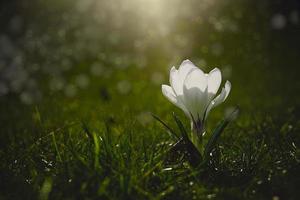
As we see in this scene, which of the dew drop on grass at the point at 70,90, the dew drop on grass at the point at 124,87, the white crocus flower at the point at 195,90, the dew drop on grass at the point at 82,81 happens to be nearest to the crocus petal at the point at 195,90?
the white crocus flower at the point at 195,90

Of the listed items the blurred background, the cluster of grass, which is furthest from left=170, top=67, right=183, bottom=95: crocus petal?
the blurred background

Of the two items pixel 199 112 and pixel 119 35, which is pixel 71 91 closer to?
pixel 119 35

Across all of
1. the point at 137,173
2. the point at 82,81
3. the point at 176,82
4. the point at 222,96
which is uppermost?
the point at 82,81

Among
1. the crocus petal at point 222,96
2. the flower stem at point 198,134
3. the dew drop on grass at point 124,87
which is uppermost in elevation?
the dew drop on grass at point 124,87

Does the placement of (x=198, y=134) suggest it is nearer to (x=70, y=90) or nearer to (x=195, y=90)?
(x=195, y=90)

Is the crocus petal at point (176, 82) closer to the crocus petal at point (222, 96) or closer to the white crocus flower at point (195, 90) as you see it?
the white crocus flower at point (195, 90)

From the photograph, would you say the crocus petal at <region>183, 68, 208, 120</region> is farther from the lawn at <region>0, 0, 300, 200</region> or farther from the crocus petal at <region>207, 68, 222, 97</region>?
the lawn at <region>0, 0, 300, 200</region>

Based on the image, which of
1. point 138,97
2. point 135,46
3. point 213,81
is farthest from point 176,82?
point 135,46

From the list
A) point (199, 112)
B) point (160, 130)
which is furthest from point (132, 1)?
point (199, 112)
